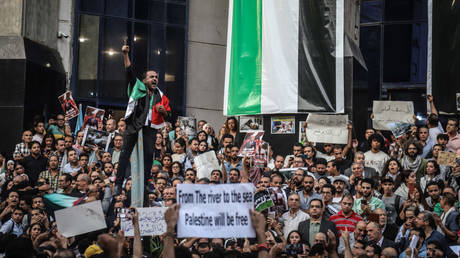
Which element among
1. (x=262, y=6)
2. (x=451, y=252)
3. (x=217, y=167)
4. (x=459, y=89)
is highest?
(x=262, y=6)

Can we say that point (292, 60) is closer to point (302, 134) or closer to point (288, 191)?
point (302, 134)

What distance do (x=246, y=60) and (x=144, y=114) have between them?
7375 mm

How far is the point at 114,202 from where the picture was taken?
441 inches

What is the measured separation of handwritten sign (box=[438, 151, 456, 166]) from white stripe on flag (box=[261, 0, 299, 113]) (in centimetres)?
511

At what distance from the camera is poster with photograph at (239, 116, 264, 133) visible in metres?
17.3

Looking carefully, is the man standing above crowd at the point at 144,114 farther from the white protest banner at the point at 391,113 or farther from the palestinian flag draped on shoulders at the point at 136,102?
the white protest banner at the point at 391,113

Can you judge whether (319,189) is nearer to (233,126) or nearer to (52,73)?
(233,126)

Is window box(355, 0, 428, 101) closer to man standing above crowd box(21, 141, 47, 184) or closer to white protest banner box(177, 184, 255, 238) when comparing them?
man standing above crowd box(21, 141, 47, 184)

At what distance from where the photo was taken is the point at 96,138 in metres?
15.1

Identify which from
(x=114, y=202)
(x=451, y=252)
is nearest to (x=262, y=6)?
(x=114, y=202)

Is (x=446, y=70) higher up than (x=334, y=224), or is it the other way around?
(x=446, y=70)

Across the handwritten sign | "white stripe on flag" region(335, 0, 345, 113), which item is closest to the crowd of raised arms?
the handwritten sign

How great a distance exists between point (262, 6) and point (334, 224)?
8.01 meters

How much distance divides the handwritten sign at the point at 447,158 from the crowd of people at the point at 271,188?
11cm
